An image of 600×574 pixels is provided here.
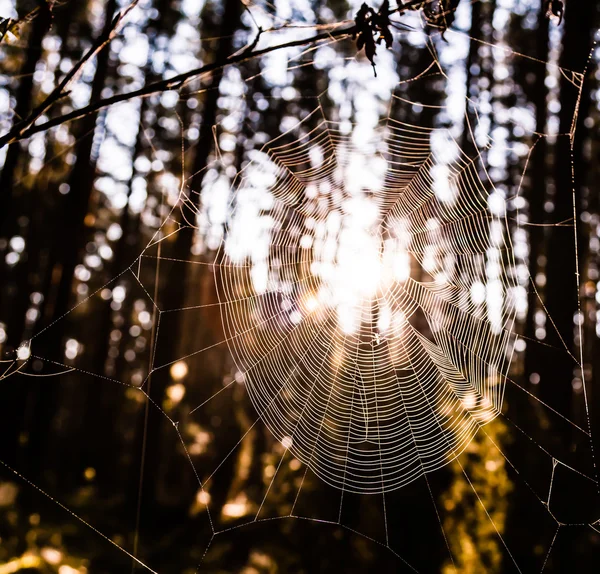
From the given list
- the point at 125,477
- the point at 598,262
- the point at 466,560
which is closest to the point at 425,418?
the point at 466,560

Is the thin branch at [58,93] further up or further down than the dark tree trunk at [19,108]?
further down

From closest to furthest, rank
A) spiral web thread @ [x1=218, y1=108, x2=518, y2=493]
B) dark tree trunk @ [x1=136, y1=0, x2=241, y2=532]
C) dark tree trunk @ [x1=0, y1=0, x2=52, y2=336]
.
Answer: spiral web thread @ [x1=218, y1=108, x2=518, y2=493], dark tree trunk @ [x1=0, y1=0, x2=52, y2=336], dark tree trunk @ [x1=136, y1=0, x2=241, y2=532]

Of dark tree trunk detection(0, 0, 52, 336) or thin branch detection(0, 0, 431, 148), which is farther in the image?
dark tree trunk detection(0, 0, 52, 336)

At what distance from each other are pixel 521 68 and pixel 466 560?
29.8ft


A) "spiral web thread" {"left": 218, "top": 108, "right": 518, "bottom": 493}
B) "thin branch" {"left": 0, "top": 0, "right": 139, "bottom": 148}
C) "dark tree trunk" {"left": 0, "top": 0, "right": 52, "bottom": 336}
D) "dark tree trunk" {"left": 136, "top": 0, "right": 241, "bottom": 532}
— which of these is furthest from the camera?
"dark tree trunk" {"left": 136, "top": 0, "right": 241, "bottom": 532}

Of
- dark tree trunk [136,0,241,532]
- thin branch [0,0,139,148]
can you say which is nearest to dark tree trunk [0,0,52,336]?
dark tree trunk [136,0,241,532]

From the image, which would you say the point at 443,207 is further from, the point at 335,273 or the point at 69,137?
the point at 69,137

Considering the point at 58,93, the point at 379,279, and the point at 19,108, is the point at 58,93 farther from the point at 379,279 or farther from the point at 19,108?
the point at 19,108

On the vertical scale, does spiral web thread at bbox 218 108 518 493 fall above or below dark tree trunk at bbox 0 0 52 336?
below

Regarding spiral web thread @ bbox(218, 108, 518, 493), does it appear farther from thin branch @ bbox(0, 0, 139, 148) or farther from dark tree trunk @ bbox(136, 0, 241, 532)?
dark tree trunk @ bbox(136, 0, 241, 532)

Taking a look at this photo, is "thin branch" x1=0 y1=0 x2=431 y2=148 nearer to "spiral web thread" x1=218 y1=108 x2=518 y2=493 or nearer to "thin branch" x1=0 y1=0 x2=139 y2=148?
"thin branch" x1=0 y1=0 x2=139 y2=148

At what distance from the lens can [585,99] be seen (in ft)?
18.2

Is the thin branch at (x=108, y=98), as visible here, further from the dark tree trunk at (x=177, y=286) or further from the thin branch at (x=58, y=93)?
the dark tree trunk at (x=177, y=286)

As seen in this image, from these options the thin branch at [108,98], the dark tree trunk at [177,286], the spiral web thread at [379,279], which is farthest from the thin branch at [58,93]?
the dark tree trunk at [177,286]
